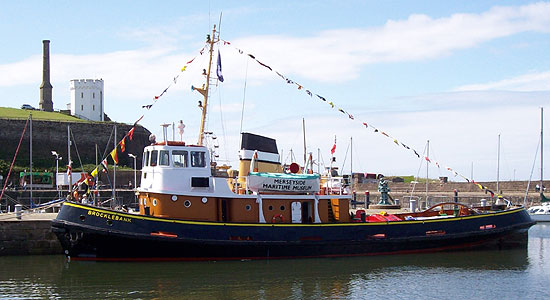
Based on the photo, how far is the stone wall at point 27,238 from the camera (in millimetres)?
21062

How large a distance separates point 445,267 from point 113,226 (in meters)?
9.70

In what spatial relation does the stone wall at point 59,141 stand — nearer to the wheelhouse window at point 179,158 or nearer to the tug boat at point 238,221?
the tug boat at point 238,221

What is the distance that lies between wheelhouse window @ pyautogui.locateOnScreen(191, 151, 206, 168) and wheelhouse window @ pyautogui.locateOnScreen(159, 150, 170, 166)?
72 cm

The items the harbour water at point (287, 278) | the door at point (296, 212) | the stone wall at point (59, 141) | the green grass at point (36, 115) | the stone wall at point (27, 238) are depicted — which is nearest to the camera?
the harbour water at point (287, 278)

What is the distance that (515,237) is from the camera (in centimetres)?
2320

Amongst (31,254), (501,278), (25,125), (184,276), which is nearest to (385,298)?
(501,278)

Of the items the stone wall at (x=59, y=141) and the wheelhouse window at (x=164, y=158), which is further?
the stone wall at (x=59, y=141)

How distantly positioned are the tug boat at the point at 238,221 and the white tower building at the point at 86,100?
4633 centimetres

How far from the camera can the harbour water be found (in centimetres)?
1598

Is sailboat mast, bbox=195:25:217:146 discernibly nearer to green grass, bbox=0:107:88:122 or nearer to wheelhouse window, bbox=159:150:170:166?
wheelhouse window, bbox=159:150:170:166

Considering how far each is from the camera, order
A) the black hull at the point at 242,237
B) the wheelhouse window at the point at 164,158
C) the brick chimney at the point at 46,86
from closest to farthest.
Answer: the black hull at the point at 242,237
the wheelhouse window at the point at 164,158
the brick chimney at the point at 46,86

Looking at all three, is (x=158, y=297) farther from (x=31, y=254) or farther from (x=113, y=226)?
(x=31, y=254)

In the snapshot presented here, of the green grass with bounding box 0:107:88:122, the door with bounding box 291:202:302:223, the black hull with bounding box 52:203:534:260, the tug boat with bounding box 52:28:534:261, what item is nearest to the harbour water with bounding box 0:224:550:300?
the black hull with bounding box 52:203:534:260

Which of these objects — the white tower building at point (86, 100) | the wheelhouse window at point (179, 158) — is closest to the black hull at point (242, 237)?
the wheelhouse window at point (179, 158)
